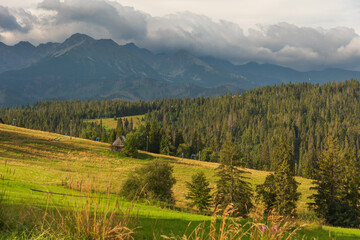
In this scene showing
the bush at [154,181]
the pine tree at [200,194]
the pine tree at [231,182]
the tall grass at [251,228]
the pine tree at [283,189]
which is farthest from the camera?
the pine tree at [200,194]

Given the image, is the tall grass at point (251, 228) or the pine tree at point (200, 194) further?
the pine tree at point (200, 194)

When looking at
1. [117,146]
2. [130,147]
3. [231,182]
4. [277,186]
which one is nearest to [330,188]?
[277,186]

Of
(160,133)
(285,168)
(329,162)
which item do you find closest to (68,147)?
(160,133)

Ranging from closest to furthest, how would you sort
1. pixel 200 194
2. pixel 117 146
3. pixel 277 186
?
pixel 277 186
pixel 200 194
pixel 117 146

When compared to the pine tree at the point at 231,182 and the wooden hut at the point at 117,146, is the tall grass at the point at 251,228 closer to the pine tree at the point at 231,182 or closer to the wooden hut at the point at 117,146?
the pine tree at the point at 231,182

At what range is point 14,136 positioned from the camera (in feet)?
243

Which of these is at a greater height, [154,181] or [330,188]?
[330,188]

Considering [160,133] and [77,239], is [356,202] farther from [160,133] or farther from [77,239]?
[160,133]

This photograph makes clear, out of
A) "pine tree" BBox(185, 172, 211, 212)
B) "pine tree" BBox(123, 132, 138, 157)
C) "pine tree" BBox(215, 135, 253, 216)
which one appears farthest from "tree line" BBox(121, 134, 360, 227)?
"pine tree" BBox(123, 132, 138, 157)

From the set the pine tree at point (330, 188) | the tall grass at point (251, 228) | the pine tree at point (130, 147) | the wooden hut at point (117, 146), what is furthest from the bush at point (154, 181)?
the wooden hut at point (117, 146)

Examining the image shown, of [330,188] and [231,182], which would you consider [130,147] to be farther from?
[330,188]

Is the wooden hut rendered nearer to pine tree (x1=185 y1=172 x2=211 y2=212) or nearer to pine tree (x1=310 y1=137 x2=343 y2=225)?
pine tree (x1=185 y1=172 x2=211 y2=212)

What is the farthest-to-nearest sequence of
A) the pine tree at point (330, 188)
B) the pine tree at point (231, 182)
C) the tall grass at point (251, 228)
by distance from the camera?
the pine tree at point (330, 188) → the pine tree at point (231, 182) → the tall grass at point (251, 228)

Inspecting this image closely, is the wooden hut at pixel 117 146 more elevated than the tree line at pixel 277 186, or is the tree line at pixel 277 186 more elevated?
the wooden hut at pixel 117 146
